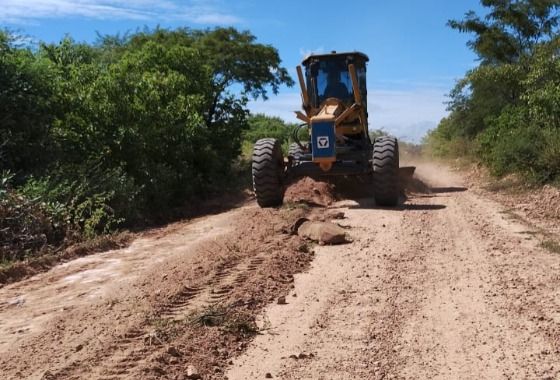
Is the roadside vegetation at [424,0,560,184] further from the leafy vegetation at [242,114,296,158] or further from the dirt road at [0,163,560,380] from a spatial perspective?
the leafy vegetation at [242,114,296,158]

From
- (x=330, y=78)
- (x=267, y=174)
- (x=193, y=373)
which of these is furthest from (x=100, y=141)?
(x=193, y=373)

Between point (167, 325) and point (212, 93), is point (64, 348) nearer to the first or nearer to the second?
point (167, 325)

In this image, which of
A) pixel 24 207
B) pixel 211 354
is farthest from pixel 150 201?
pixel 211 354

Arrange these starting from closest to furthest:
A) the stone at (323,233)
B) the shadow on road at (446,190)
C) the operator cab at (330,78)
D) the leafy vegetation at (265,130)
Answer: the stone at (323,233) < the operator cab at (330,78) < the shadow on road at (446,190) < the leafy vegetation at (265,130)

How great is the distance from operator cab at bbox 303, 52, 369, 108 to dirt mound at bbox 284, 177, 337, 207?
5.61 feet

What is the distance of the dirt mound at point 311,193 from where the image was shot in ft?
37.9

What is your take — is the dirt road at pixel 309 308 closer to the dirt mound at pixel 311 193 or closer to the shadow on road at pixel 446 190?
the dirt mound at pixel 311 193

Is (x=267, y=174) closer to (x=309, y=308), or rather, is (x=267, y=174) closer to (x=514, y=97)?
(x=309, y=308)

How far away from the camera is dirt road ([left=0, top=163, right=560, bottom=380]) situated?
3.94 m

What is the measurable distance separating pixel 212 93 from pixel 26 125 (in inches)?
311

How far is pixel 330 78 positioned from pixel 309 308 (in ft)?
25.6

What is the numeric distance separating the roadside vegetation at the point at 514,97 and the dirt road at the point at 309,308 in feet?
17.4

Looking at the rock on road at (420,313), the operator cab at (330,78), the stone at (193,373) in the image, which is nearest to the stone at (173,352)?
the stone at (193,373)

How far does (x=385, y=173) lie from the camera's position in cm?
1029
